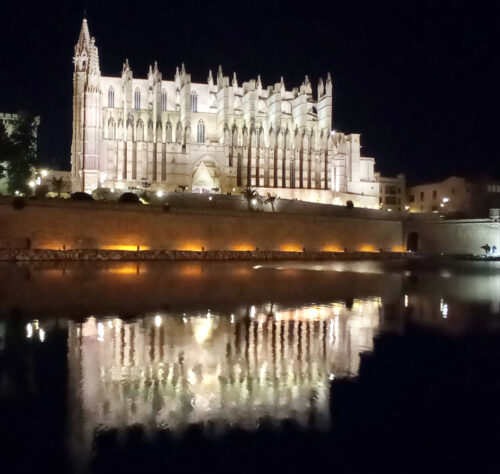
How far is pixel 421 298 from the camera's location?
16.1m

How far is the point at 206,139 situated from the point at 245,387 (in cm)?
5495

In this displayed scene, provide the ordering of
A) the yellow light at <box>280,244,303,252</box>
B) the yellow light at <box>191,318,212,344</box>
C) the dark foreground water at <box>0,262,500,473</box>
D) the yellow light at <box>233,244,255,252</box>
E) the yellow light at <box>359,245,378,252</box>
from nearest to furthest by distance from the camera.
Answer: the dark foreground water at <box>0,262,500,473</box> < the yellow light at <box>191,318,212,344</box> < the yellow light at <box>233,244,255,252</box> < the yellow light at <box>280,244,303,252</box> < the yellow light at <box>359,245,378,252</box>

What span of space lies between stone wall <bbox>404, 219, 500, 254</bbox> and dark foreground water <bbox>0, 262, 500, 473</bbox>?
33.5m

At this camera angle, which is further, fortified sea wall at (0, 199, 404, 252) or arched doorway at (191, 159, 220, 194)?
arched doorway at (191, 159, 220, 194)

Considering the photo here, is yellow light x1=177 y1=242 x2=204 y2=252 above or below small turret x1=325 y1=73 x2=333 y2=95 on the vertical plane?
below

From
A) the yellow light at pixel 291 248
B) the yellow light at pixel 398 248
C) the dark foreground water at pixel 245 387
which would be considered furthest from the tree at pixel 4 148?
the yellow light at pixel 398 248

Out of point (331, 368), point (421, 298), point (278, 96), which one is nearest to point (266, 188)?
point (278, 96)

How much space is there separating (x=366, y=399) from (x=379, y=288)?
1288 centimetres

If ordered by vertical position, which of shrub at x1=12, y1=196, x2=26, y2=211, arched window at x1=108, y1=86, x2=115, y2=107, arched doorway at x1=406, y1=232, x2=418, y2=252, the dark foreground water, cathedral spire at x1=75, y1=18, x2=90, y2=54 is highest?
cathedral spire at x1=75, y1=18, x2=90, y2=54

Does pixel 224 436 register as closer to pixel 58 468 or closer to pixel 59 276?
pixel 58 468

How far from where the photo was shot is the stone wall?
1752 inches

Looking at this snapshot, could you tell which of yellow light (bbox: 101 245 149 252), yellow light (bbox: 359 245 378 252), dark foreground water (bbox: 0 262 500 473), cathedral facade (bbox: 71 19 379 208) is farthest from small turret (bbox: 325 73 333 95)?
dark foreground water (bbox: 0 262 500 473)

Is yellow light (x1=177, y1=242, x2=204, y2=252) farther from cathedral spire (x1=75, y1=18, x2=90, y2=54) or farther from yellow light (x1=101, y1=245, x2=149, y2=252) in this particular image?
cathedral spire (x1=75, y1=18, x2=90, y2=54)

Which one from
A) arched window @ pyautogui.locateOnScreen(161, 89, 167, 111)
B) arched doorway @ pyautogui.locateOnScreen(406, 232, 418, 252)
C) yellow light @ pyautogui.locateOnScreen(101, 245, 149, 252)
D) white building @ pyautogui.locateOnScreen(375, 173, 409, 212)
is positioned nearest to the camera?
yellow light @ pyautogui.locateOnScreen(101, 245, 149, 252)
